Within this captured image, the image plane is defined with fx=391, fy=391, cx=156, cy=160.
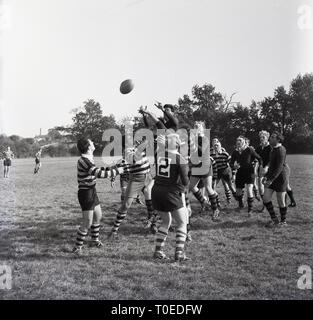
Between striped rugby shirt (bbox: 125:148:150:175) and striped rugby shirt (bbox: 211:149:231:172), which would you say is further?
striped rugby shirt (bbox: 211:149:231:172)

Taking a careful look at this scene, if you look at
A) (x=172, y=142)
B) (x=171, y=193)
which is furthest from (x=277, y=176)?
(x=171, y=193)

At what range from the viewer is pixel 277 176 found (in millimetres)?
8844

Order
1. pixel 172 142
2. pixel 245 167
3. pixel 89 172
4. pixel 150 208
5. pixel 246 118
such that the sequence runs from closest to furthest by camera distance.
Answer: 1. pixel 172 142
2. pixel 89 172
3. pixel 150 208
4. pixel 245 167
5. pixel 246 118

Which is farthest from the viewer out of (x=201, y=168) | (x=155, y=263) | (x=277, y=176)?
(x=201, y=168)

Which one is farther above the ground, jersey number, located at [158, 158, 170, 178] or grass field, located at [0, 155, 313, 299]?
jersey number, located at [158, 158, 170, 178]

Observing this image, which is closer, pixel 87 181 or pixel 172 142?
pixel 172 142

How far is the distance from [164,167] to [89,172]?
1.42m

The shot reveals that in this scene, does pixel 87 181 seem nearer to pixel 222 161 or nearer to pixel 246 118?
pixel 222 161

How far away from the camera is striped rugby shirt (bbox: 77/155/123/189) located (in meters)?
7.16

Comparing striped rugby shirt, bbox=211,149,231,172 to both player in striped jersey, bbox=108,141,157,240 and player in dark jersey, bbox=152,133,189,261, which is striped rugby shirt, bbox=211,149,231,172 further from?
player in dark jersey, bbox=152,133,189,261

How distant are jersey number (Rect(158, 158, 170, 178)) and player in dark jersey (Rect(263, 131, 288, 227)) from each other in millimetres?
3149

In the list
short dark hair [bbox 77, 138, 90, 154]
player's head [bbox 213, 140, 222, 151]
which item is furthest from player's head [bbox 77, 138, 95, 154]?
player's head [bbox 213, 140, 222, 151]

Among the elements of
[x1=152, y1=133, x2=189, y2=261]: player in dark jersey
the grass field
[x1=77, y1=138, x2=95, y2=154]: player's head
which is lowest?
the grass field
